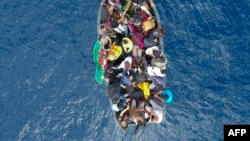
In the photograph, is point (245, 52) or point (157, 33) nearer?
point (157, 33)

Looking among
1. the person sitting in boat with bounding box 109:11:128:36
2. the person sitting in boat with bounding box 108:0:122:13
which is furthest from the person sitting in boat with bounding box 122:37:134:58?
Answer: the person sitting in boat with bounding box 108:0:122:13

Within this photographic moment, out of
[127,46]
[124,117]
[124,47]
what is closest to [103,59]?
[124,47]

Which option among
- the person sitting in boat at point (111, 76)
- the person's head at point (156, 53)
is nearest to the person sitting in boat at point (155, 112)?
the person sitting in boat at point (111, 76)

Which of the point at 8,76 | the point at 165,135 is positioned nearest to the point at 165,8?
the point at 165,135

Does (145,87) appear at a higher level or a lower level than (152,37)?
lower

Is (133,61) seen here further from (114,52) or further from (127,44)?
(114,52)

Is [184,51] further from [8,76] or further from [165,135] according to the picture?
[8,76]

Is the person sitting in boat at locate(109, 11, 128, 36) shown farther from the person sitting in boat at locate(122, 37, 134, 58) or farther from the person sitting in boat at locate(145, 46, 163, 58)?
the person sitting in boat at locate(145, 46, 163, 58)

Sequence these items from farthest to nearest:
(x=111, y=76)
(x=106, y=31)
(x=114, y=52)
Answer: (x=106, y=31)
(x=111, y=76)
(x=114, y=52)
